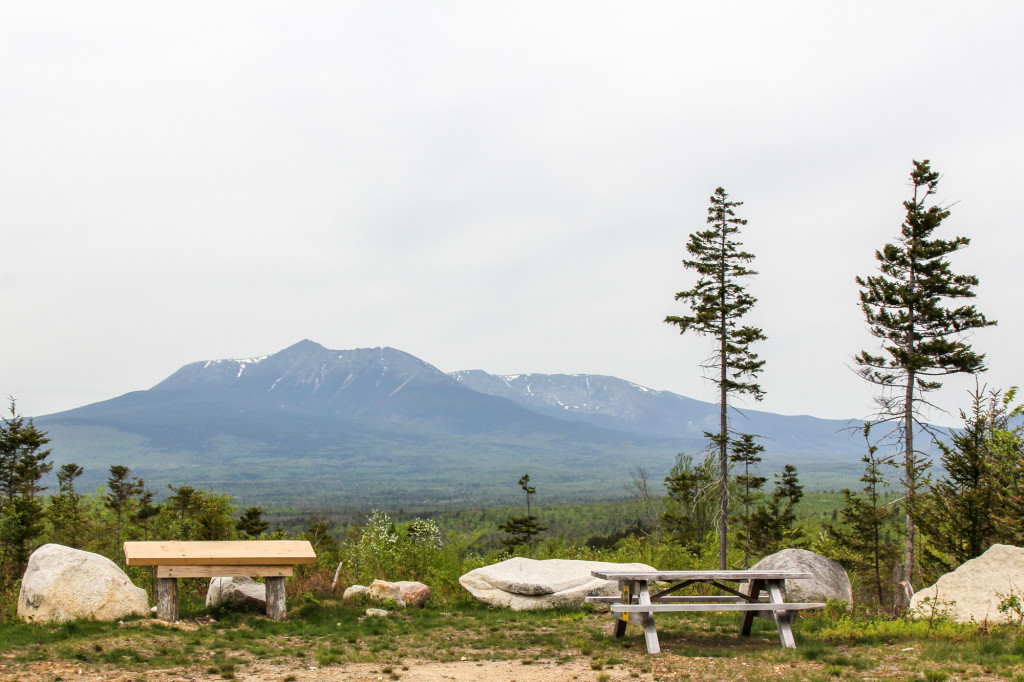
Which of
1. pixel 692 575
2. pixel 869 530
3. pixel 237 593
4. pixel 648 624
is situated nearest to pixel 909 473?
pixel 869 530

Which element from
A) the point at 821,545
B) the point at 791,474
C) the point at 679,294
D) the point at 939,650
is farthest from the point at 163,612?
the point at 791,474

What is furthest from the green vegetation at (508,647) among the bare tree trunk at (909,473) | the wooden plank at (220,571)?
the bare tree trunk at (909,473)

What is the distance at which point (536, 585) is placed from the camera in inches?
559

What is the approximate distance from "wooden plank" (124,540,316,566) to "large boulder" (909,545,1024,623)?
Result: 31.3 feet

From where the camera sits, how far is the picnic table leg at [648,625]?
31.7 ft

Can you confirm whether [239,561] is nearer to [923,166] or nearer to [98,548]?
[98,548]

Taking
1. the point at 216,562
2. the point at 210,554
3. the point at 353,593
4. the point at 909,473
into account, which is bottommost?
the point at 353,593

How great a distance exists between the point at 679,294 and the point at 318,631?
14414 millimetres

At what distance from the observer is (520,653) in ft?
33.0

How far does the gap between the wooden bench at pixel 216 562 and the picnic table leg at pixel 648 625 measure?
544 cm

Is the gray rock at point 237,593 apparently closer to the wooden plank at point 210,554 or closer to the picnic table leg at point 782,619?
the wooden plank at point 210,554

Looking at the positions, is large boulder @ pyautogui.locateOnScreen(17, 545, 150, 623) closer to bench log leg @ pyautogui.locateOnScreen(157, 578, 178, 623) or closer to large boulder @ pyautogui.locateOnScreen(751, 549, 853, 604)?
bench log leg @ pyautogui.locateOnScreen(157, 578, 178, 623)

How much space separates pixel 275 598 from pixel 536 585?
4.80 meters

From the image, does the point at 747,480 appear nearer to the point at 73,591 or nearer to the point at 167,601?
the point at 167,601
